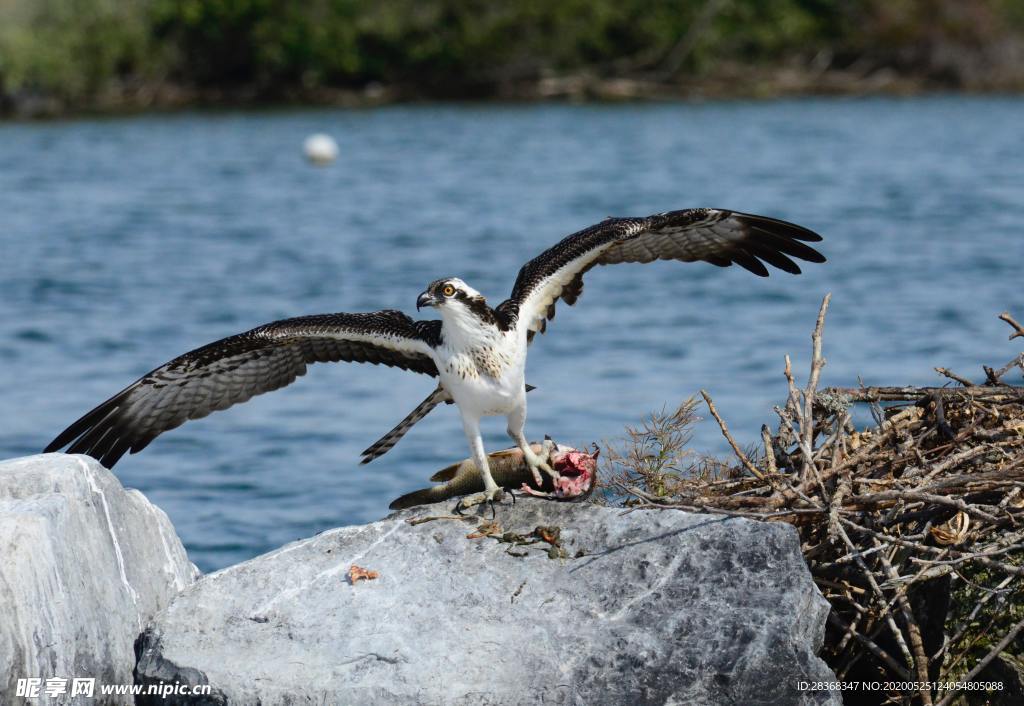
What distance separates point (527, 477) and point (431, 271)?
11664mm

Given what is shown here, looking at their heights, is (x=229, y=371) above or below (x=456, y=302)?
below

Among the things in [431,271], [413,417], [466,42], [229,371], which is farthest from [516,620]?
[466,42]

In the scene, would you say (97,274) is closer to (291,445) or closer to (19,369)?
(19,369)

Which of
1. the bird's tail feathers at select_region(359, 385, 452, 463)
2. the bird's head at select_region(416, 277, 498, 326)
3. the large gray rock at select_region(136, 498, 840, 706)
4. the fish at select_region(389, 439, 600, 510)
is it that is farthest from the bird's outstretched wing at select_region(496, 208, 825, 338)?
the large gray rock at select_region(136, 498, 840, 706)

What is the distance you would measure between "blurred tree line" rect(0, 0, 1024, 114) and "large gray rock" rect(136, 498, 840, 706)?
3758cm

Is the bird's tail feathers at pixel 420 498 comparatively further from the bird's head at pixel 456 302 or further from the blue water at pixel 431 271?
the blue water at pixel 431 271

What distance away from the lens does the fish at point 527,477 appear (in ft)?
21.4

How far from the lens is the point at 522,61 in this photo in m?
45.0

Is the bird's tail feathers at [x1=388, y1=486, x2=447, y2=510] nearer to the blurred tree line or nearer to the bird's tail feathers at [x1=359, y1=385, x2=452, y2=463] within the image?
the bird's tail feathers at [x1=359, y1=385, x2=452, y2=463]

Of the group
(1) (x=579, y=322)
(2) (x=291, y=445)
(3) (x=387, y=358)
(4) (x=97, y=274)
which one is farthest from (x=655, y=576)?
A: (4) (x=97, y=274)

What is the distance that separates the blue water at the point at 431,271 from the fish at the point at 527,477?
3104 millimetres

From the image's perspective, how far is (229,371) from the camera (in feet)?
23.7

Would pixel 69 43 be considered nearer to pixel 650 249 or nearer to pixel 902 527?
pixel 650 249

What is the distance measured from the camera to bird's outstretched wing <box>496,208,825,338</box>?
22.1 ft
